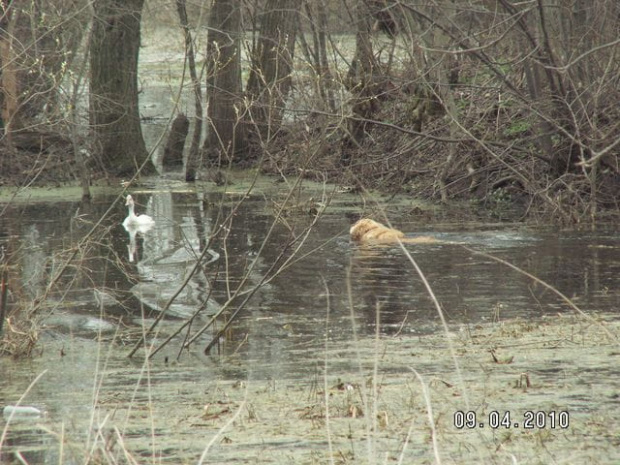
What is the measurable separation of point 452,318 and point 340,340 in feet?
4.03

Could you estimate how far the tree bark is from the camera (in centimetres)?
2245

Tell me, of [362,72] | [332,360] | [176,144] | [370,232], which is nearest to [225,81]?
[176,144]

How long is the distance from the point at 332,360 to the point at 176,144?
702 inches

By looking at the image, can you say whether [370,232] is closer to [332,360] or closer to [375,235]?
[375,235]

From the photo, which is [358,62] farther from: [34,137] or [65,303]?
[65,303]

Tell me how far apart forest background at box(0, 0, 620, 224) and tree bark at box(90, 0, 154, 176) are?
0.09 ft

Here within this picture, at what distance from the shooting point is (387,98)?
21.8 metres

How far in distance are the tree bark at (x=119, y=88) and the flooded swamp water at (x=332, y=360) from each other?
8.40m

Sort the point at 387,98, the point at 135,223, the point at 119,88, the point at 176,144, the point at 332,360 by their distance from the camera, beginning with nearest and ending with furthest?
the point at 332,360
the point at 135,223
the point at 387,98
the point at 119,88
the point at 176,144

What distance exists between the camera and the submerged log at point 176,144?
24.8 m

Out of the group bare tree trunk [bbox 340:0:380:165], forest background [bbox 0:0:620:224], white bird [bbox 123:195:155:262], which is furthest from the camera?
bare tree trunk [bbox 340:0:380:165]

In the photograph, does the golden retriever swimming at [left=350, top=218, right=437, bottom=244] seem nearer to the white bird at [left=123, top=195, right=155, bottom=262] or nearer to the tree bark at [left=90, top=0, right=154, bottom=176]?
the white bird at [left=123, top=195, right=155, bottom=262]

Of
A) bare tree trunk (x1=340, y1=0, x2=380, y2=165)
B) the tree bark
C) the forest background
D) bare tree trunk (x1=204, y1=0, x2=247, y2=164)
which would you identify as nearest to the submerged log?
the forest background

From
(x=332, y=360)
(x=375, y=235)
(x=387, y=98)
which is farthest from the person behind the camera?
(x=387, y=98)
